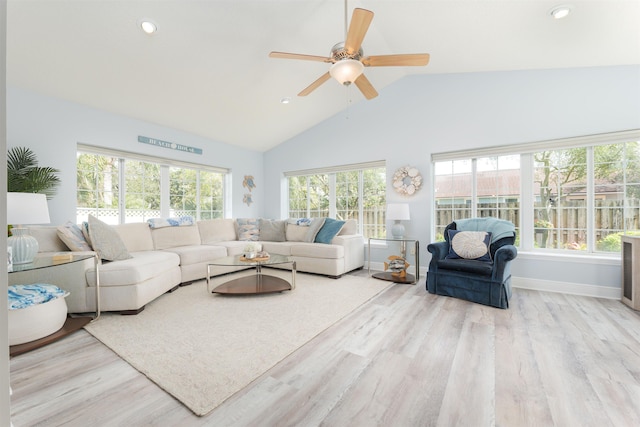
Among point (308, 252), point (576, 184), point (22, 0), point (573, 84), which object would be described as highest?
point (22, 0)

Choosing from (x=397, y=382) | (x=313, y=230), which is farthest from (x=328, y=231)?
(x=397, y=382)

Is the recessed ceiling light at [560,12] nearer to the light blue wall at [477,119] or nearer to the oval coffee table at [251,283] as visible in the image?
the light blue wall at [477,119]

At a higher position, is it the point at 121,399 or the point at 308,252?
the point at 308,252

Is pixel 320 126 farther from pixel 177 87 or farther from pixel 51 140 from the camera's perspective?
pixel 51 140

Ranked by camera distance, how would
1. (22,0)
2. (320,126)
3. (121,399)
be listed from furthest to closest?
(320,126) < (22,0) < (121,399)

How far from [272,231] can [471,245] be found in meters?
3.14

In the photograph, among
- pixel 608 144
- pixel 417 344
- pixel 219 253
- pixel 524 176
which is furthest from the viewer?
pixel 219 253

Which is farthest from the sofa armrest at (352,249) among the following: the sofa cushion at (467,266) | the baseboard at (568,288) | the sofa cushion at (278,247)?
the baseboard at (568,288)

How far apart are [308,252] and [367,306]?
1.54 metres

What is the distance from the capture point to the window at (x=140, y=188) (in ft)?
11.9

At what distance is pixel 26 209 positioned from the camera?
2160mm

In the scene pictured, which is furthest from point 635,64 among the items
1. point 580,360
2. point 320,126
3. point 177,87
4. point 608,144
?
point 177,87

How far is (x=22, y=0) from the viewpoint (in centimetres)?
213

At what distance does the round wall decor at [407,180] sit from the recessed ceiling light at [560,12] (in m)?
2.20
